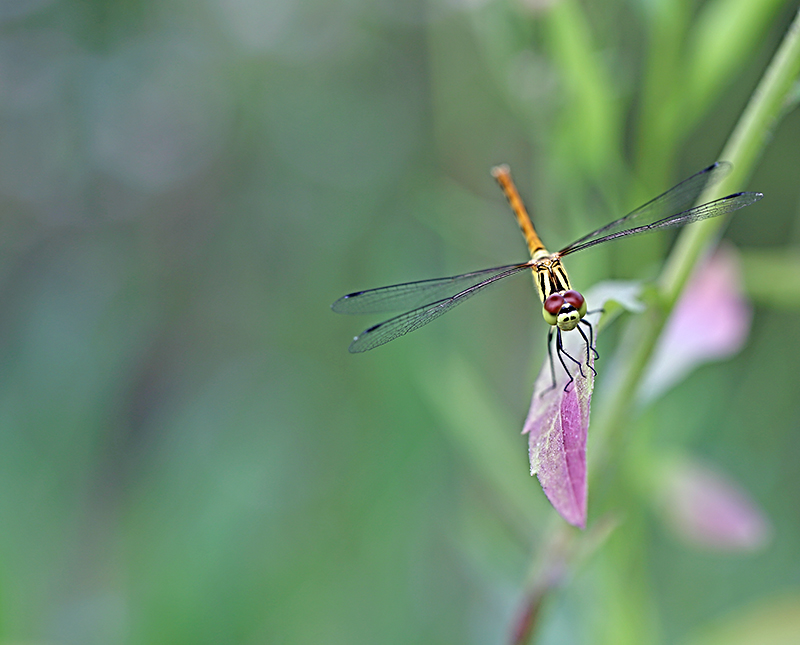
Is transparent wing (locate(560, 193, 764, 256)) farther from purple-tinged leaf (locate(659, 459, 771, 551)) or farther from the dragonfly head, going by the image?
purple-tinged leaf (locate(659, 459, 771, 551))

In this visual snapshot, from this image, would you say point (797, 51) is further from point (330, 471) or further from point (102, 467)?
point (102, 467)

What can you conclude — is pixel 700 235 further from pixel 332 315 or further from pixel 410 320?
pixel 332 315

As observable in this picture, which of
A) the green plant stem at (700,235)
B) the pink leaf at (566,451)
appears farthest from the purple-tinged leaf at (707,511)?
the pink leaf at (566,451)

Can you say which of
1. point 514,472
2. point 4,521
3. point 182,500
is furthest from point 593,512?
point 4,521

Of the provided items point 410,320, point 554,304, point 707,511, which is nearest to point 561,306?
point 554,304

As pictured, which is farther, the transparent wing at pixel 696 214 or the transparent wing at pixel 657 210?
the transparent wing at pixel 657 210

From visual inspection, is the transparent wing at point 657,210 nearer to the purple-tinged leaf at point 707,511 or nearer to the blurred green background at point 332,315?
the blurred green background at point 332,315

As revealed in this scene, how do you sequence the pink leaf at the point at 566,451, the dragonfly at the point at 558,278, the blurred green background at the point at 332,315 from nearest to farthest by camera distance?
1. the pink leaf at the point at 566,451
2. the dragonfly at the point at 558,278
3. the blurred green background at the point at 332,315
